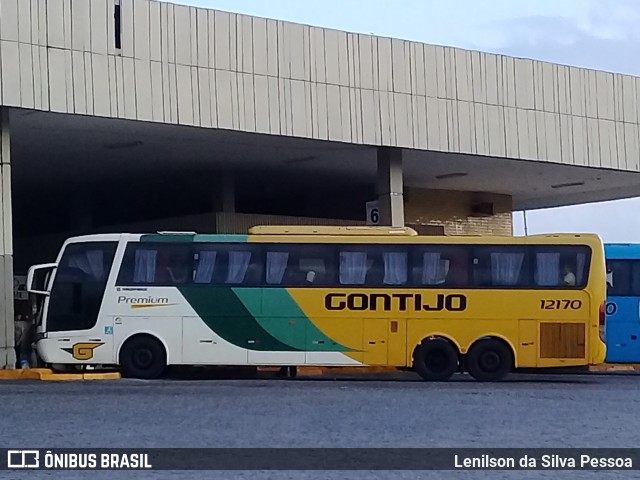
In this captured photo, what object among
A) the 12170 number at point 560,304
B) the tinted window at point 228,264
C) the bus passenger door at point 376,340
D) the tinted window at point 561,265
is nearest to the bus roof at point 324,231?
the tinted window at point 228,264

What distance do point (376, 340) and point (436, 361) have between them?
1.22 metres

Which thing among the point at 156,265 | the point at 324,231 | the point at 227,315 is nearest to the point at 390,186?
the point at 324,231

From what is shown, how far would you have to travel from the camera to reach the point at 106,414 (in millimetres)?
14469

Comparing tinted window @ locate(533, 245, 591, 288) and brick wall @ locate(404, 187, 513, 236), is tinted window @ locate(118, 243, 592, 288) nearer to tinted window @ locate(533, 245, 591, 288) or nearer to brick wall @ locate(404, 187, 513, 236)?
tinted window @ locate(533, 245, 591, 288)

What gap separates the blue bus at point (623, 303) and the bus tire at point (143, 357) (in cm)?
974

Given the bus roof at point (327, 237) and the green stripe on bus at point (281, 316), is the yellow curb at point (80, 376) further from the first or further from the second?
the green stripe on bus at point (281, 316)

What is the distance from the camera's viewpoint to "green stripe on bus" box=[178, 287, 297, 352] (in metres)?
21.7

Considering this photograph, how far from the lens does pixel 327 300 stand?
72.0 ft

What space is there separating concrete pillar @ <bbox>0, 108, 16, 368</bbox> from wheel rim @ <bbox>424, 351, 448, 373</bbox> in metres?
7.70

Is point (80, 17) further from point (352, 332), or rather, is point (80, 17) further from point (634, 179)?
point (634, 179)

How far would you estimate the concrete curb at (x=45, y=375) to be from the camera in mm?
21423

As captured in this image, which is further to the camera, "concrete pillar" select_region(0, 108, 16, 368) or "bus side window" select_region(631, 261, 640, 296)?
"bus side window" select_region(631, 261, 640, 296)

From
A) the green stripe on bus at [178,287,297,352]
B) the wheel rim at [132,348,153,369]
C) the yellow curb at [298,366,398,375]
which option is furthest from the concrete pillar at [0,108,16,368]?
the yellow curb at [298,366,398,375]

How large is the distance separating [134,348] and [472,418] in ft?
29.1
